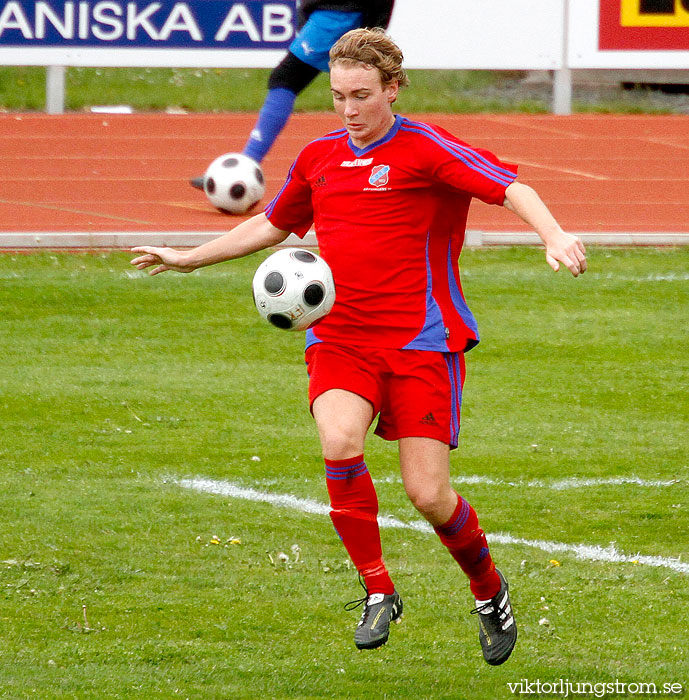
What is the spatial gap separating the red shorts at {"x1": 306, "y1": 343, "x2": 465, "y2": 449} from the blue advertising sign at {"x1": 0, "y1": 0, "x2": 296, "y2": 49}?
414 inches

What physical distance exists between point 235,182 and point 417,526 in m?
5.18

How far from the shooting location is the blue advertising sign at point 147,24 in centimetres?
1425

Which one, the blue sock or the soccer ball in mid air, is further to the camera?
the blue sock

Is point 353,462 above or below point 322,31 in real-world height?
below

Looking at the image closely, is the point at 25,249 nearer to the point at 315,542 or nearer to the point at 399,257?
the point at 315,542

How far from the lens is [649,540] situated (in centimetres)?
561

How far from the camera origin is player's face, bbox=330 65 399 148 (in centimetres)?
431

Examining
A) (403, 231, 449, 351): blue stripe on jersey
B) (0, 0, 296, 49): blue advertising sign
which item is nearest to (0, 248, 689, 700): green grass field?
(403, 231, 449, 351): blue stripe on jersey

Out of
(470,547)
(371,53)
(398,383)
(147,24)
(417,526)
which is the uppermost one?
(371,53)

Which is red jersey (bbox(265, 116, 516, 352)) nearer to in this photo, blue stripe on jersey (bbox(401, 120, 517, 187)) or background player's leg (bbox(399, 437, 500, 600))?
blue stripe on jersey (bbox(401, 120, 517, 187))

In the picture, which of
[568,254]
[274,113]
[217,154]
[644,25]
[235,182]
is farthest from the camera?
[644,25]

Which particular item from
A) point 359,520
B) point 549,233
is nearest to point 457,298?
point 549,233

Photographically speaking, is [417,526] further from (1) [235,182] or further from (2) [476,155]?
(1) [235,182]

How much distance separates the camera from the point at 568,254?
3930mm
